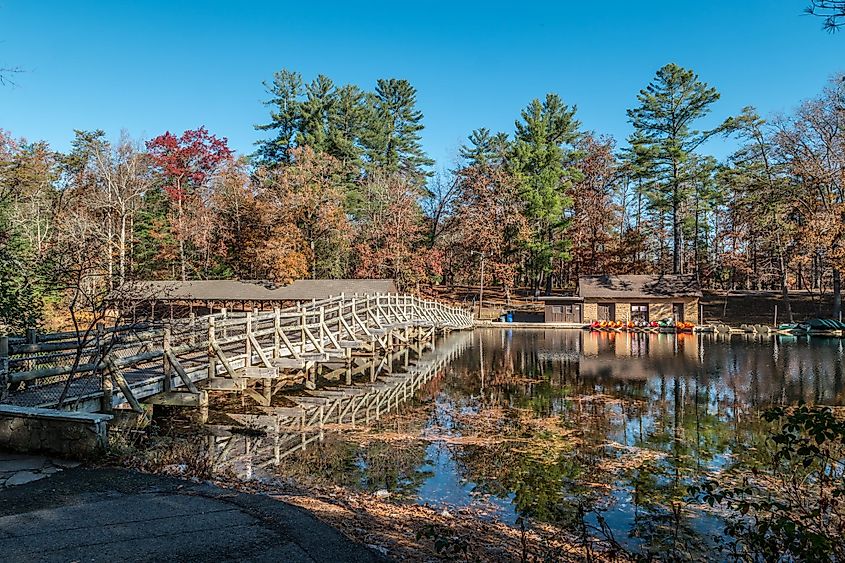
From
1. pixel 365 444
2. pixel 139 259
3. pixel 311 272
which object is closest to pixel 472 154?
pixel 311 272

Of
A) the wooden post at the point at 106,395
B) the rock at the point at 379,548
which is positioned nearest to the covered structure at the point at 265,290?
the wooden post at the point at 106,395

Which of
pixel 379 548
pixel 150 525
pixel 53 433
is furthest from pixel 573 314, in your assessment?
pixel 150 525

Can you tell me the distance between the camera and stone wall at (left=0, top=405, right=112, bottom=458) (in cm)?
596

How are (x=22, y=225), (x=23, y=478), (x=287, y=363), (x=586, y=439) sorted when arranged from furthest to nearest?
1. (x=22, y=225)
2. (x=287, y=363)
3. (x=586, y=439)
4. (x=23, y=478)

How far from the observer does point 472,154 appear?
5088cm

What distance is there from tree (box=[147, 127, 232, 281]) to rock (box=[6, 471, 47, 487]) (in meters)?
35.4

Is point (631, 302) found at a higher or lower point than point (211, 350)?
lower

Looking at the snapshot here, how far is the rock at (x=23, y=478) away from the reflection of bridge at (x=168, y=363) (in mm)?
2322

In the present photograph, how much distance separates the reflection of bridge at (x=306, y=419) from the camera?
29.4 feet

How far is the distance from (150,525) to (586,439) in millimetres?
8122

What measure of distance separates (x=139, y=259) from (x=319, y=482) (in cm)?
3769

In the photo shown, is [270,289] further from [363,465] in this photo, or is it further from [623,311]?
[623,311]

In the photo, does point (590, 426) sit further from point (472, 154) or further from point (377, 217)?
point (472, 154)

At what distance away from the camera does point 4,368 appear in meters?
7.60
